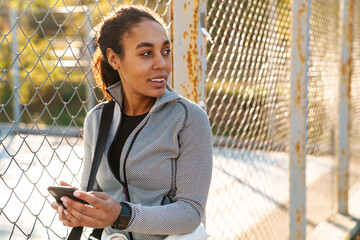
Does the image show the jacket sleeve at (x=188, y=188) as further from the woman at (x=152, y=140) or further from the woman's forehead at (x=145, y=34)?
the woman's forehead at (x=145, y=34)

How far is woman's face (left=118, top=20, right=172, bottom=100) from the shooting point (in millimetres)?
1740

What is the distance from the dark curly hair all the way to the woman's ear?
0.04ft

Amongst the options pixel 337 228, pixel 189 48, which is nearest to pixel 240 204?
pixel 337 228

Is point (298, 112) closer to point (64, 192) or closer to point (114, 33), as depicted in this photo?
point (114, 33)

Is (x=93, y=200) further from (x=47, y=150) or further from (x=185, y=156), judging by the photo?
(x=47, y=150)

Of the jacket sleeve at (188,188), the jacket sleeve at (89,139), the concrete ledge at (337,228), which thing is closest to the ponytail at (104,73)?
the jacket sleeve at (89,139)

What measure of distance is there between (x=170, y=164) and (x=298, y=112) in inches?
72.1

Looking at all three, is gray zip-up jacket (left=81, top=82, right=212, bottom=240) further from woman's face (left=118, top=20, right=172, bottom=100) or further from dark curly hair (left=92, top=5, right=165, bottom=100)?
dark curly hair (left=92, top=5, right=165, bottom=100)

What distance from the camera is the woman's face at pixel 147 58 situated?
1.74m

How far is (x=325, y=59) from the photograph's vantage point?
514 cm

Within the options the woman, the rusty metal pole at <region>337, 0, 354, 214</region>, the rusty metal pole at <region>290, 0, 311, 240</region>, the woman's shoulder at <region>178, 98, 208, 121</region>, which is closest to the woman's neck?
the woman

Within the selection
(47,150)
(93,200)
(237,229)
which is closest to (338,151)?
(237,229)

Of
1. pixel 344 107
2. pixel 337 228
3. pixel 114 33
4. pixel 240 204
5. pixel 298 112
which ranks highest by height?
pixel 114 33

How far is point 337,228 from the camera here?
4.62m
